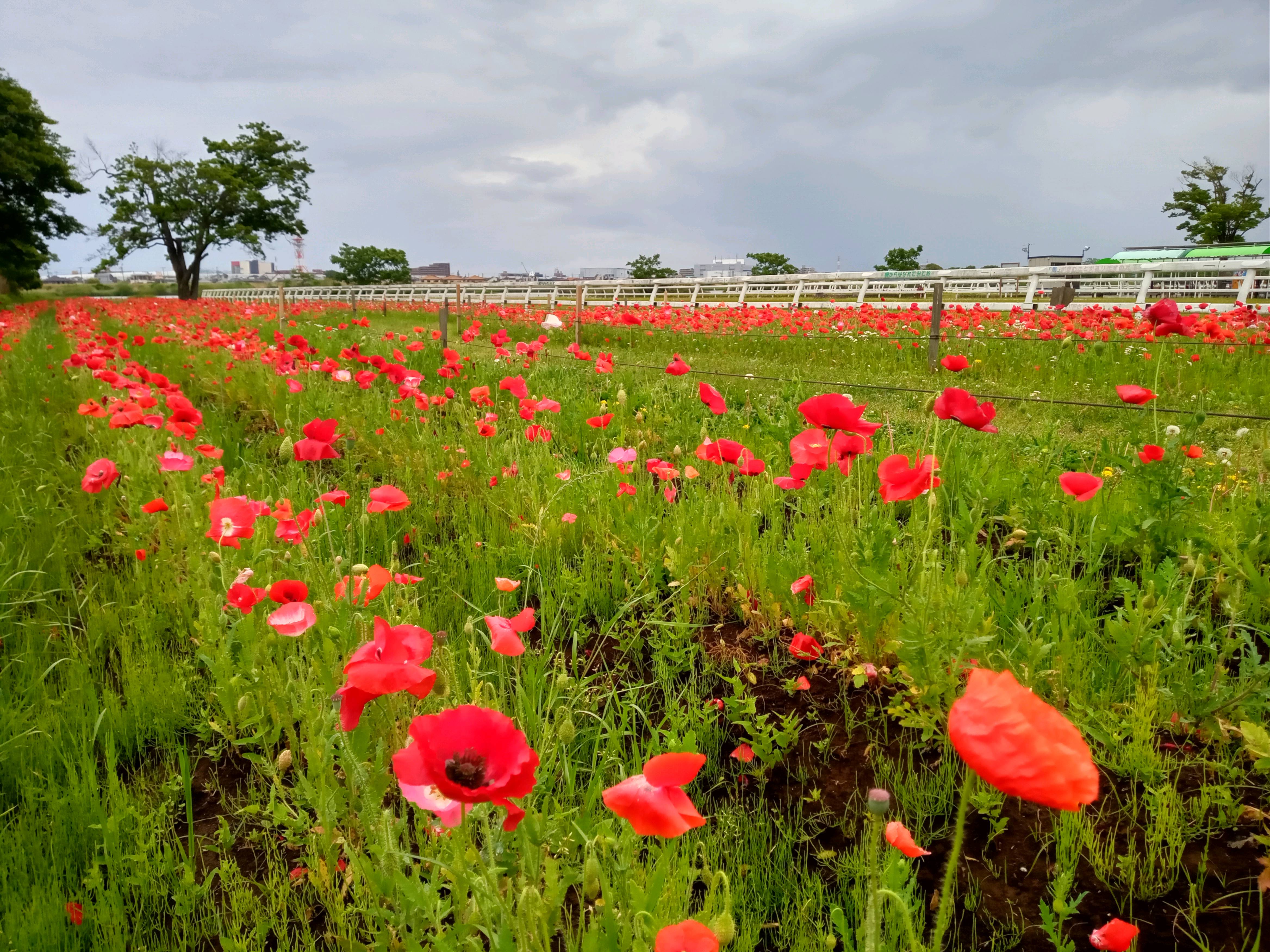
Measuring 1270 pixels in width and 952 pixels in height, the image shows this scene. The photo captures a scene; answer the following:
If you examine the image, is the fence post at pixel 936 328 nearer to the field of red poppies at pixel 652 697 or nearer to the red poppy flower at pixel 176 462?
the field of red poppies at pixel 652 697

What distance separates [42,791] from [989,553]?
92.3 inches

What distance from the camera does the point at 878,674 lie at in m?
2.06

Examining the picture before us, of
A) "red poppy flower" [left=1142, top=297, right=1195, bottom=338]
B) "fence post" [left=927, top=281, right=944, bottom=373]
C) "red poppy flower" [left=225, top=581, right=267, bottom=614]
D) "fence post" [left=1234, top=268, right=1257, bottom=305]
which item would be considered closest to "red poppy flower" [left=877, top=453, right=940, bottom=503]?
"red poppy flower" [left=225, top=581, right=267, bottom=614]

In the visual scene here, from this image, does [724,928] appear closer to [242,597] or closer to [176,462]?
[242,597]

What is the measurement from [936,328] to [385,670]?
7.43m

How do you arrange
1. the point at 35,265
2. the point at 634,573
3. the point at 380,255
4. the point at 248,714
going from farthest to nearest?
the point at 380,255 → the point at 35,265 → the point at 634,573 → the point at 248,714

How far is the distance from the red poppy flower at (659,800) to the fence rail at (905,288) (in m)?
8.57

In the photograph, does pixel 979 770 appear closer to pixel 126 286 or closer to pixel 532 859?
pixel 532 859

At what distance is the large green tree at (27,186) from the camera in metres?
27.3

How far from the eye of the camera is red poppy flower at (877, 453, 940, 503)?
1.54m

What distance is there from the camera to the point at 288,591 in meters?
1.48

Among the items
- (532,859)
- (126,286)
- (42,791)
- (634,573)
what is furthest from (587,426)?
(126,286)

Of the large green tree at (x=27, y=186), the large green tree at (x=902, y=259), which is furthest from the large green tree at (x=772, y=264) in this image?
the large green tree at (x=27, y=186)

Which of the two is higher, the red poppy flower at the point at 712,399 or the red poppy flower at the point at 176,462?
the red poppy flower at the point at 712,399
